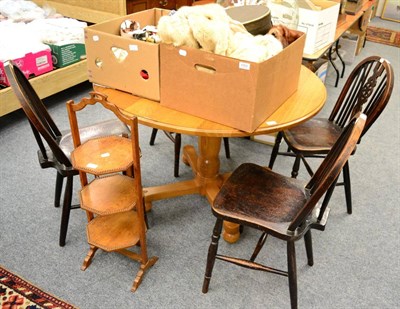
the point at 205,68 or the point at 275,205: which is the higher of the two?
the point at 205,68

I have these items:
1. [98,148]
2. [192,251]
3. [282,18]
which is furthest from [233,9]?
[192,251]

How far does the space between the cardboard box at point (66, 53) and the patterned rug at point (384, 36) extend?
161 inches

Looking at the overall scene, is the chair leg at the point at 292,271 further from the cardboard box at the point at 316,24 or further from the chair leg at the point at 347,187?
the cardboard box at the point at 316,24

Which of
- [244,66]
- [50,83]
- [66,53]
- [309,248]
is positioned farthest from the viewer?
[66,53]

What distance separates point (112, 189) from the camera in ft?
5.17

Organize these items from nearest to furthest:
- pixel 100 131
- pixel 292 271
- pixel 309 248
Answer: pixel 292 271, pixel 309 248, pixel 100 131

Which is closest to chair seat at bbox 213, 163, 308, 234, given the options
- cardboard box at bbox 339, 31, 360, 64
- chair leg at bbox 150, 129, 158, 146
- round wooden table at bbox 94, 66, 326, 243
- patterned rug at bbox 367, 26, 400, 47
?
round wooden table at bbox 94, 66, 326, 243

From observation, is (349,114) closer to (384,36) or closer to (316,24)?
(316,24)

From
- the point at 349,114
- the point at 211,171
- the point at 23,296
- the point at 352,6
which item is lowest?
the point at 23,296

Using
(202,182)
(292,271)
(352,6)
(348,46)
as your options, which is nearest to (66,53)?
(202,182)

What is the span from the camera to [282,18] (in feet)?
7.59

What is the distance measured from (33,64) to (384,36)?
4.75 metres

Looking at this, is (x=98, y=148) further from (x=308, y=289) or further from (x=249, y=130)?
(x=308, y=289)

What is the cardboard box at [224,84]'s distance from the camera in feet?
4.16
